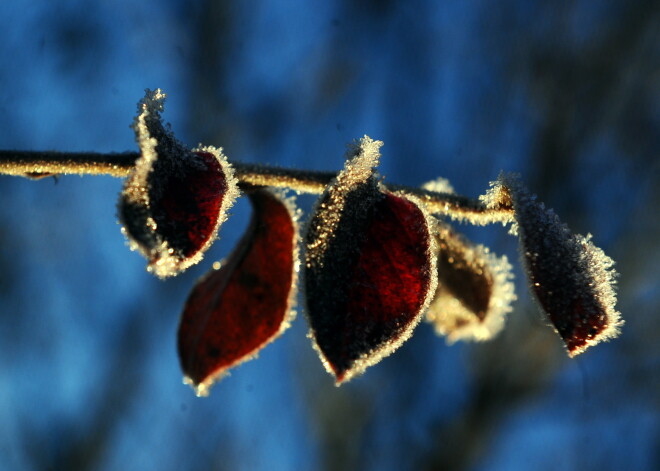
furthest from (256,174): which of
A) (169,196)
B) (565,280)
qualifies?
(565,280)

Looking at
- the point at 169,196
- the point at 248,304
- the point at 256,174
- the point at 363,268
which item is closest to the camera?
the point at 169,196

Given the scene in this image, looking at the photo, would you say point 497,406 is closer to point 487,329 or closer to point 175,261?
point 487,329

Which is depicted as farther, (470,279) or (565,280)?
(470,279)

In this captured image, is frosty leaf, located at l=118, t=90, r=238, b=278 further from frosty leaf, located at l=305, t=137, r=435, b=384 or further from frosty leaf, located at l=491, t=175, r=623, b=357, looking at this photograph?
frosty leaf, located at l=491, t=175, r=623, b=357

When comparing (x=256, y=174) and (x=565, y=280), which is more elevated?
(x=256, y=174)

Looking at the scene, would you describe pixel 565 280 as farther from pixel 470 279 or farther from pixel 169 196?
pixel 169 196

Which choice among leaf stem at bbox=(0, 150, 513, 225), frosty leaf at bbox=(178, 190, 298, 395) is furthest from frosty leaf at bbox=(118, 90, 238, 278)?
frosty leaf at bbox=(178, 190, 298, 395)

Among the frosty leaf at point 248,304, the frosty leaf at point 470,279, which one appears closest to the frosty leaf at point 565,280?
the frosty leaf at point 470,279
